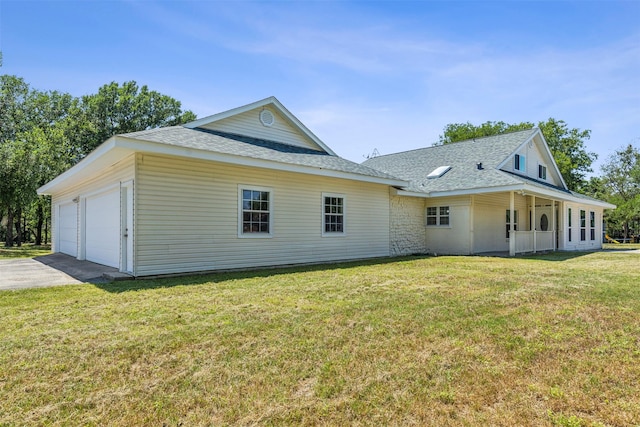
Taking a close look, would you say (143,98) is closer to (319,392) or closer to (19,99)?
(19,99)

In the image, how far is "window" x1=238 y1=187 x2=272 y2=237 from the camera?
9.57 meters

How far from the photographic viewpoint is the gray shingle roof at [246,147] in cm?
852

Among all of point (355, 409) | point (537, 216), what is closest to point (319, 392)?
point (355, 409)

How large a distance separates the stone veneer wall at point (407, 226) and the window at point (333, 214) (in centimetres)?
273

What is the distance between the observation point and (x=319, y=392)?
2760 millimetres

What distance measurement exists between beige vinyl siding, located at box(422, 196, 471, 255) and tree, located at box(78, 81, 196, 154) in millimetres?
26357

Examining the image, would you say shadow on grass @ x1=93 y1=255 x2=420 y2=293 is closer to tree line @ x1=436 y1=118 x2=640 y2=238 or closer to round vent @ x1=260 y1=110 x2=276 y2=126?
round vent @ x1=260 y1=110 x2=276 y2=126

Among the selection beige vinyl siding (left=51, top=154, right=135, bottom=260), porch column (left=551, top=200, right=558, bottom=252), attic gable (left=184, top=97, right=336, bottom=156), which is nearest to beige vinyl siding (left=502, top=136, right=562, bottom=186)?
porch column (left=551, top=200, right=558, bottom=252)

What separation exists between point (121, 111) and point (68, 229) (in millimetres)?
20037

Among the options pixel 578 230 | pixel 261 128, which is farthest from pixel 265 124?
pixel 578 230

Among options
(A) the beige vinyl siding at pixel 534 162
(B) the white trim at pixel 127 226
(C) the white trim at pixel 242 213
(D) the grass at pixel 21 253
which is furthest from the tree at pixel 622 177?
(D) the grass at pixel 21 253

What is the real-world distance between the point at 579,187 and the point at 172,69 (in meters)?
42.3

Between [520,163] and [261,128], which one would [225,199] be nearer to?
[261,128]

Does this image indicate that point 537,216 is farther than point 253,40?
Yes
